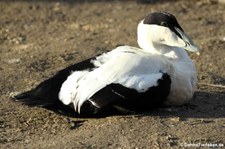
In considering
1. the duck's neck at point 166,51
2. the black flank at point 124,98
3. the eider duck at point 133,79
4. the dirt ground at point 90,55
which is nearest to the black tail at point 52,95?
the eider duck at point 133,79

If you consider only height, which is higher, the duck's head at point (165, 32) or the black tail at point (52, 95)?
the duck's head at point (165, 32)

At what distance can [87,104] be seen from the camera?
17.1 ft

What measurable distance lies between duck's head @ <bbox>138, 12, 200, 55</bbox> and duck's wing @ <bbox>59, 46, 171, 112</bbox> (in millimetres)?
188

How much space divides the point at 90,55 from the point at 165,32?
200cm

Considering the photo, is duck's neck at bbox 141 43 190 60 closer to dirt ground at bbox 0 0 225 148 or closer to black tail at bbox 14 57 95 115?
dirt ground at bbox 0 0 225 148

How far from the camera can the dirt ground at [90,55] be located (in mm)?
4844

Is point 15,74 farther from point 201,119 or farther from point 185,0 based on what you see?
point 185,0

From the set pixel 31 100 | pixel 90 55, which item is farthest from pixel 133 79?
pixel 90 55

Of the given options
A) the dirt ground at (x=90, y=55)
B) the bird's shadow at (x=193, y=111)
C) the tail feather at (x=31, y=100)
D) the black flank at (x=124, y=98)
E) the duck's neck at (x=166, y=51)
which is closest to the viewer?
the dirt ground at (x=90, y=55)

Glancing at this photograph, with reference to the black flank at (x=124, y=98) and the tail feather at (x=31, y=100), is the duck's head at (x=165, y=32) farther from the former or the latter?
the tail feather at (x=31, y=100)

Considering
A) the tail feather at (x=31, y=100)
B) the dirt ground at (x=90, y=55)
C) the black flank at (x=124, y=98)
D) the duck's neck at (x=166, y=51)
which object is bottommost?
the dirt ground at (x=90, y=55)

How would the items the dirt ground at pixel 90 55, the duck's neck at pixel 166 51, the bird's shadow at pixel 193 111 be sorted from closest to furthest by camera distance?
1. the dirt ground at pixel 90 55
2. the bird's shadow at pixel 193 111
3. the duck's neck at pixel 166 51

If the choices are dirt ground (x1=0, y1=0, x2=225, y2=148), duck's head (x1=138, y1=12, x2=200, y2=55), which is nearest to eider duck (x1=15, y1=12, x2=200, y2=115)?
duck's head (x1=138, y1=12, x2=200, y2=55)

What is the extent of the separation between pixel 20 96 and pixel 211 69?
84.5 inches
